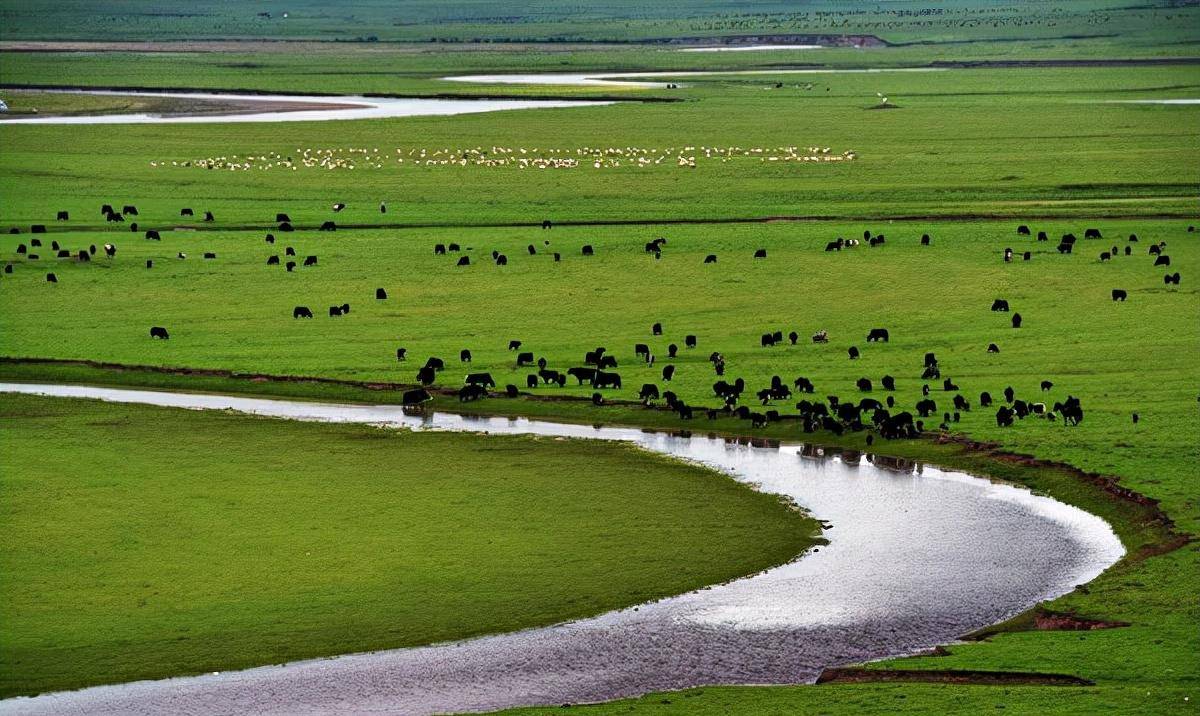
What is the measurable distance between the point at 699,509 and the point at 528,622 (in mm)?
7037

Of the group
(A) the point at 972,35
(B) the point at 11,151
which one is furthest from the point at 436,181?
(A) the point at 972,35

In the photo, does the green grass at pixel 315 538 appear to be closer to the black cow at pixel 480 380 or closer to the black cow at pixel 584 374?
the black cow at pixel 480 380

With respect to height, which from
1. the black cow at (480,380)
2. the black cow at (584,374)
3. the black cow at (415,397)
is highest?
the black cow at (584,374)

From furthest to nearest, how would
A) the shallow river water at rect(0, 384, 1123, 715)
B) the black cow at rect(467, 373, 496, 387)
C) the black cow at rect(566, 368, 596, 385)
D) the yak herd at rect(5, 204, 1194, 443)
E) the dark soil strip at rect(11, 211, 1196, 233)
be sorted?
the dark soil strip at rect(11, 211, 1196, 233)
the black cow at rect(566, 368, 596, 385)
the black cow at rect(467, 373, 496, 387)
the yak herd at rect(5, 204, 1194, 443)
the shallow river water at rect(0, 384, 1123, 715)

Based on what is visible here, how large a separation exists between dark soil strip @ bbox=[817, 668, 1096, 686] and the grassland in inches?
11.5

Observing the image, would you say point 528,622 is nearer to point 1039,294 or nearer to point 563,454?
point 563,454

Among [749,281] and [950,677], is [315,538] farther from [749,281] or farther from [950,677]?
[749,281]

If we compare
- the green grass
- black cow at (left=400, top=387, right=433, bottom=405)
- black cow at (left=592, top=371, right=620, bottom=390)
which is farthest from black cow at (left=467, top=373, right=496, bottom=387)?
the green grass

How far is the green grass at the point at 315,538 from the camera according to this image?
87.5 ft

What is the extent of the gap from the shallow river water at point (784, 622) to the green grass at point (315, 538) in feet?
2.23

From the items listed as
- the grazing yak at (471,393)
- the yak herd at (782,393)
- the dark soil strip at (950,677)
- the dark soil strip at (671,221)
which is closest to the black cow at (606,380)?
the yak herd at (782,393)

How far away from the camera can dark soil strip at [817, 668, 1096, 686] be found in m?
23.8

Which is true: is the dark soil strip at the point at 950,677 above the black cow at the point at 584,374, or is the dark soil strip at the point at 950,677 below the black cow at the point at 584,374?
below

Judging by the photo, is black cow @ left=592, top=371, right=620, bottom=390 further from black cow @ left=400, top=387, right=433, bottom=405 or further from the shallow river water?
the shallow river water
